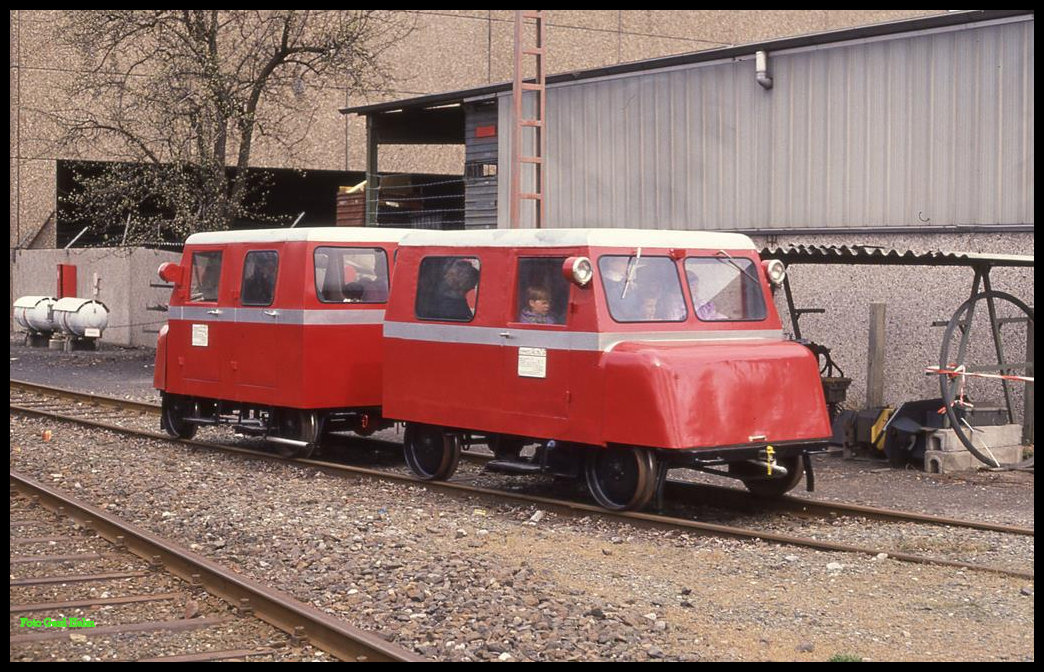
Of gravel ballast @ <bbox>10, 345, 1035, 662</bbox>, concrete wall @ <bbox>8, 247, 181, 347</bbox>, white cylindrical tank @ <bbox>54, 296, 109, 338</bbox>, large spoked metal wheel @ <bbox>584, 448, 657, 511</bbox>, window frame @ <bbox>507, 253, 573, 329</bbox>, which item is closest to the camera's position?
gravel ballast @ <bbox>10, 345, 1035, 662</bbox>

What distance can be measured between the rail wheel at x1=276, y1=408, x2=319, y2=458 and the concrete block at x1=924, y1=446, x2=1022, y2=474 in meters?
5.99

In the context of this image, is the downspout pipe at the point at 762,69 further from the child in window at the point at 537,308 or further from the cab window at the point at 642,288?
the child in window at the point at 537,308

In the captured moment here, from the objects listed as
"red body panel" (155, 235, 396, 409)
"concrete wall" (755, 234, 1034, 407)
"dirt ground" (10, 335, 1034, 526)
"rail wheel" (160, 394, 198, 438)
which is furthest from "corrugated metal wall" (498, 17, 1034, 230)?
"rail wheel" (160, 394, 198, 438)

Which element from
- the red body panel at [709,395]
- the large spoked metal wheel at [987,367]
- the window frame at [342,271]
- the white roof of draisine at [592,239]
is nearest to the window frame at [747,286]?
the white roof of draisine at [592,239]

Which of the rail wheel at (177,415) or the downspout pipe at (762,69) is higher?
the downspout pipe at (762,69)

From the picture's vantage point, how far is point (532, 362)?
1123cm

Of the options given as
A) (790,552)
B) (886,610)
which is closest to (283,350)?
(790,552)

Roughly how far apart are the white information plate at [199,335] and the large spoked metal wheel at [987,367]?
7585mm

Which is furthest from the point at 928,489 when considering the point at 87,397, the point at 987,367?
the point at 87,397

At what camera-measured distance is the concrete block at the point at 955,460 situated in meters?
13.4

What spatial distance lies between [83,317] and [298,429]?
59.3ft

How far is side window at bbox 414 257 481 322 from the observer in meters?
11.9

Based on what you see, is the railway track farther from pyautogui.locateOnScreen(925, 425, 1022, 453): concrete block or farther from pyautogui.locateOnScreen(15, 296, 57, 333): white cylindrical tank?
pyautogui.locateOnScreen(15, 296, 57, 333): white cylindrical tank
